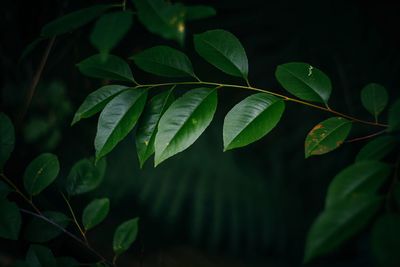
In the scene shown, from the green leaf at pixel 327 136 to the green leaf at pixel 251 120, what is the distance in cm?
6

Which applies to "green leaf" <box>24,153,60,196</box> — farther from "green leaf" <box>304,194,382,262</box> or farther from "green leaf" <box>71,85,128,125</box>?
"green leaf" <box>304,194,382,262</box>

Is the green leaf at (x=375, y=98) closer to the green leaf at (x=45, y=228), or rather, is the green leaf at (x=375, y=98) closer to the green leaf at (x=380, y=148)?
the green leaf at (x=380, y=148)

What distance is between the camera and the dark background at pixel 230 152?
1.11 m

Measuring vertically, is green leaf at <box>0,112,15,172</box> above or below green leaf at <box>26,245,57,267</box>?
above

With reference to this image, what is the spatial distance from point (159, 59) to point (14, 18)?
87 centimetres

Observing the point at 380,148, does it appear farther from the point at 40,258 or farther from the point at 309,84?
the point at 40,258

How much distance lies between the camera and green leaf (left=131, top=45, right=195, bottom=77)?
43cm

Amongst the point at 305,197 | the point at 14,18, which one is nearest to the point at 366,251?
the point at 305,197

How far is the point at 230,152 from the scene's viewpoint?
1298 millimetres

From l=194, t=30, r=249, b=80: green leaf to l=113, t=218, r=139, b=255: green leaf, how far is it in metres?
0.33

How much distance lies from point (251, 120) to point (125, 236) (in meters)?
0.34

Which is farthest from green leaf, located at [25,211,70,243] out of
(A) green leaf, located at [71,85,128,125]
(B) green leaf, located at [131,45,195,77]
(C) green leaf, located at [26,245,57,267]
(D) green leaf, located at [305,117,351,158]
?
(D) green leaf, located at [305,117,351,158]

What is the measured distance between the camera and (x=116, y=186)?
1.31m

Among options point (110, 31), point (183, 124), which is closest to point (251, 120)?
point (183, 124)
